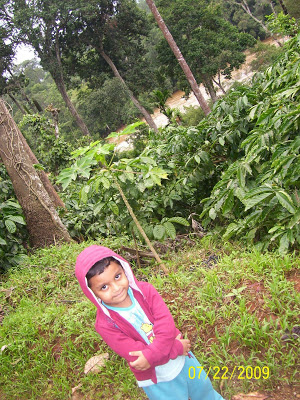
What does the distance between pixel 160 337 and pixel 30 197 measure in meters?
3.61

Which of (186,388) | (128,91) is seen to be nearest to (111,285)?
(186,388)

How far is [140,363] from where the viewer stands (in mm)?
1488

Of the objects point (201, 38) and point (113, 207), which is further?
point (201, 38)

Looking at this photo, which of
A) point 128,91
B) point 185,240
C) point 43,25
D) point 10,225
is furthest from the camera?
point 128,91

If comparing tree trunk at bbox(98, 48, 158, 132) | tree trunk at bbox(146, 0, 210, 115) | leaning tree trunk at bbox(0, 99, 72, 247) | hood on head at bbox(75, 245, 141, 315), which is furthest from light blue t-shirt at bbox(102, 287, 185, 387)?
tree trunk at bbox(98, 48, 158, 132)

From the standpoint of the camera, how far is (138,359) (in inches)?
58.8

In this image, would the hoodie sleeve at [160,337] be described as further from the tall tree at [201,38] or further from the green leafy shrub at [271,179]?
the tall tree at [201,38]

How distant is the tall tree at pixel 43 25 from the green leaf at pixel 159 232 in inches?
698

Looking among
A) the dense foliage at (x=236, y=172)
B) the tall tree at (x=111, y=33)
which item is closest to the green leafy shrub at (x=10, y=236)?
the dense foliage at (x=236, y=172)

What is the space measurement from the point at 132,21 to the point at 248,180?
20287mm

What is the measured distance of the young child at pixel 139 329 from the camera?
154cm

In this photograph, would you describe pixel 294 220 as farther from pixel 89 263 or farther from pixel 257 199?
pixel 89 263

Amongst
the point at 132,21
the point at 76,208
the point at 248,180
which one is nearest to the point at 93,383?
the point at 248,180

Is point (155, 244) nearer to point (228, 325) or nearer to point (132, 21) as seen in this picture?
point (228, 325)
